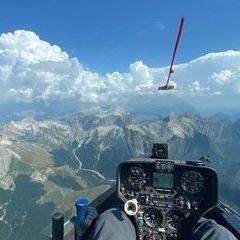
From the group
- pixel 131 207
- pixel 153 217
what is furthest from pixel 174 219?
pixel 131 207

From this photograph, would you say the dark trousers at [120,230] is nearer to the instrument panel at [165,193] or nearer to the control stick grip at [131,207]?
the control stick grip at [131,207]

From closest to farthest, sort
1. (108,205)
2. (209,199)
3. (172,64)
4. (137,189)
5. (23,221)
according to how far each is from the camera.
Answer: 1. (209,199)
2. (137,189)
3. (172,64)
4. (108,205)
5. (23,221)

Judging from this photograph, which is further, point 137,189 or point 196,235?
point 137,189

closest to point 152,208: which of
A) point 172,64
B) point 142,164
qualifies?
point 142,164

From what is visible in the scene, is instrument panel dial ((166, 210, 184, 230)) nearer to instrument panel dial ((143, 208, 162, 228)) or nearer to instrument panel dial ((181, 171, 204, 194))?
instrument panel dial ((143, 208, 162, 228))

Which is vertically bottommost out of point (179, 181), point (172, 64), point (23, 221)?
point (23, 221)

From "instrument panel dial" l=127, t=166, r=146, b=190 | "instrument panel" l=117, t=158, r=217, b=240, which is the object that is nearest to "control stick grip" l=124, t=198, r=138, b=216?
"instrument panel" l=117, t=158, r=217, b=240

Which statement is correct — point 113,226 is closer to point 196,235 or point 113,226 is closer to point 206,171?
point 196,235
